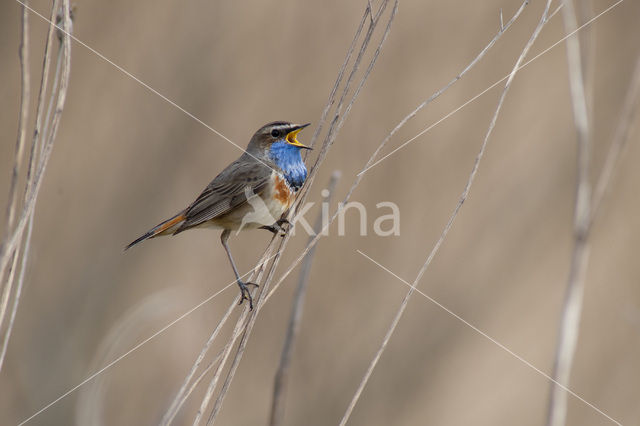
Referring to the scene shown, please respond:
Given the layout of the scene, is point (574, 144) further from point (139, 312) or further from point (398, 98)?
point (139, 312)

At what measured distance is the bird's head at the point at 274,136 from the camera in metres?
3.18

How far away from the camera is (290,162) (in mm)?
3258

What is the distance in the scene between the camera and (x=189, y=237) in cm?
398

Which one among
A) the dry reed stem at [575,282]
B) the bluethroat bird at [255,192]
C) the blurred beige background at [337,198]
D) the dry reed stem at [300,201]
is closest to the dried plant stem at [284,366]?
the dry reed stem at [300,201]

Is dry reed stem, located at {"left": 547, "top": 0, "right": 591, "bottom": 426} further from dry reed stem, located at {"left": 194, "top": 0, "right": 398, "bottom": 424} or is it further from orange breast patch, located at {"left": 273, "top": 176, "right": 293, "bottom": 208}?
orange breast patch, located at {"left": 273, "top": 176, "right": 293, "bottom": 208}

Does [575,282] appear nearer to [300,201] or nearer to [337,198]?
[300,201]

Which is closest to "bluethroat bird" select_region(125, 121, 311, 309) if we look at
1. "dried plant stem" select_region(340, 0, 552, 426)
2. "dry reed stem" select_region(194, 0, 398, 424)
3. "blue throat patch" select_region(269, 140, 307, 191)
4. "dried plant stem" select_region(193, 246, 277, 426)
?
"blue throat patch" select_region(269, 140, 307, 191)

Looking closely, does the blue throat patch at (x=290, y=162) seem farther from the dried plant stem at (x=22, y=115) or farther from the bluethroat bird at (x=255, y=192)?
the dried plant stem at (x=22, y=115)

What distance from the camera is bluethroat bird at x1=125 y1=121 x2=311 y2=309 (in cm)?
311

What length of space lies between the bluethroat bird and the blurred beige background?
20.7 inches

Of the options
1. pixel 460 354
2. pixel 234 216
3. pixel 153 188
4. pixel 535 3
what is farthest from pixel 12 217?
pixel 535 3

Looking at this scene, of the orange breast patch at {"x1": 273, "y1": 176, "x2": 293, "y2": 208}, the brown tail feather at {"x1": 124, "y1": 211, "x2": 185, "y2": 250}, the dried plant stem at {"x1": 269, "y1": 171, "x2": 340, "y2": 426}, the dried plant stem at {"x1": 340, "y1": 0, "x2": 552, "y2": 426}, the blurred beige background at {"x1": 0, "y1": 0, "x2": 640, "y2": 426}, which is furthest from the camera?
the blurred beige background at {"x1": 0, "y1": 0, "x2": 640, "y2": 426}

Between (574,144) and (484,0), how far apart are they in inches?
40.3

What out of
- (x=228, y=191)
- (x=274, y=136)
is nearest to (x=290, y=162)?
(x=274, y=136)
